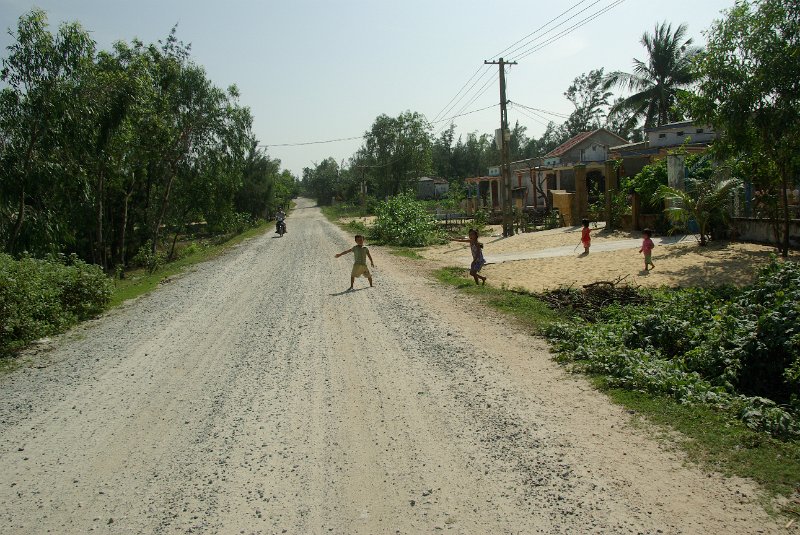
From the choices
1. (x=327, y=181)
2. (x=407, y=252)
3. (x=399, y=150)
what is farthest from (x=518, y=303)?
(x=327, y=181)

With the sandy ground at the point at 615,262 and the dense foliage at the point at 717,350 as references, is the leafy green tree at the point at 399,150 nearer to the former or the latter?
the sandy ground at the point at 615,262

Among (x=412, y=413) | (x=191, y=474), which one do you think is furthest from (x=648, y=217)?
(x=191, y=474)

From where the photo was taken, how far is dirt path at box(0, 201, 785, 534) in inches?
151

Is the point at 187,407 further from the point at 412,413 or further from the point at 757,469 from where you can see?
the point at 757,469

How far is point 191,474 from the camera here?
14.8 ft

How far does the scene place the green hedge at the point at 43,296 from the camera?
9.30 metres

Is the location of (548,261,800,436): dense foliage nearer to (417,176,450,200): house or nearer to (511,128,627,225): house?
(511,128,627,225): house

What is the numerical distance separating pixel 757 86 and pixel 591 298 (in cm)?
752

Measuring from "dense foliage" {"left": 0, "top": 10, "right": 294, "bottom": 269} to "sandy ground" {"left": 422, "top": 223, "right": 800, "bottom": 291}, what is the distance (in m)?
10.9

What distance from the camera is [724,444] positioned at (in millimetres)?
4566

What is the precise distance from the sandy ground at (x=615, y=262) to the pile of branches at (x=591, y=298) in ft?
4.41

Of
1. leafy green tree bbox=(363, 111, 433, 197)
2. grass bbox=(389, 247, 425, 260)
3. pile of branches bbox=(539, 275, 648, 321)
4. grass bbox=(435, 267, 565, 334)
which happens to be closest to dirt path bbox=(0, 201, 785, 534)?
grass bbox=(435, 267, 565, 334)

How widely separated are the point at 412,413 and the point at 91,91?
1479 cm

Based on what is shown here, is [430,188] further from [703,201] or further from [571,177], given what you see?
[703,201]
